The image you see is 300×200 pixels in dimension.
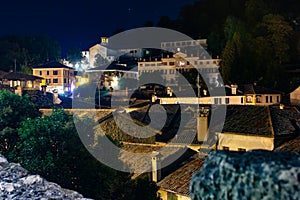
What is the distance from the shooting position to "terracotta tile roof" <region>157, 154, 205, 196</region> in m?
14.6

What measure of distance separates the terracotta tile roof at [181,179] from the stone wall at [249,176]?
1228 centimetres

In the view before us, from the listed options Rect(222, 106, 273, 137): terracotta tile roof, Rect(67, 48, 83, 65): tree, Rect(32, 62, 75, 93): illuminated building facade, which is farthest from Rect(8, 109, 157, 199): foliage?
Rect(67, 48, 83, 65): tree

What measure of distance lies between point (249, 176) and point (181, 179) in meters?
13.9

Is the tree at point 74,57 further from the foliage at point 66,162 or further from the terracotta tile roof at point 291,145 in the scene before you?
Answer: the terracotta tile roof at point 291,145

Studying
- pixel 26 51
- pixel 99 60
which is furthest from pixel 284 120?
pixel 26 51

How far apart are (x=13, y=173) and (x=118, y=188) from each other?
823 cm

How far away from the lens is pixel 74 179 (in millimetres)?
14133

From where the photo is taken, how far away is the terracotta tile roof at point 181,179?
14.6m

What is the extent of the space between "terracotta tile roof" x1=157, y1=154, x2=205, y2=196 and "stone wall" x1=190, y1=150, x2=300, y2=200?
12.3 m

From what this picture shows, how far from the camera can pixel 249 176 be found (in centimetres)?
168

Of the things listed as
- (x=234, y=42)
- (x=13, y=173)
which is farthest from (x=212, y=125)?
(x=234, y=42)

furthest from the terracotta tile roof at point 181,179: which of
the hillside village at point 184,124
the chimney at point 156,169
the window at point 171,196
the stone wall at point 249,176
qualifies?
the stone wall at point 249,176

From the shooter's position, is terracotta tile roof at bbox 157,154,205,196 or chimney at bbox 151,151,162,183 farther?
chimney at bbox 151,151,162,183

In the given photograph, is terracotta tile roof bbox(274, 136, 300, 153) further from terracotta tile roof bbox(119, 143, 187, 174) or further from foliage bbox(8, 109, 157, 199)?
foliage bbox(8, 109, 157, 199)
